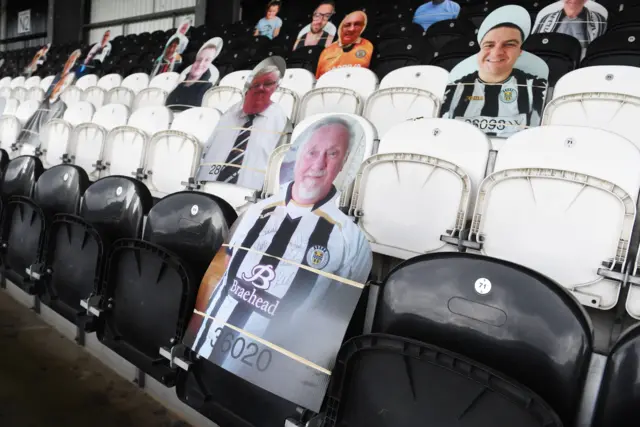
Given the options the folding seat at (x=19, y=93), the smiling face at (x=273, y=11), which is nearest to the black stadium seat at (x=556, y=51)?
the smiling face at (x=273, y=11)

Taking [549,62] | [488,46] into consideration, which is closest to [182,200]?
[488,46]

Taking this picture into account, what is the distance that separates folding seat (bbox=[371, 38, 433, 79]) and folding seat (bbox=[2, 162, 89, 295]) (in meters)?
1.72

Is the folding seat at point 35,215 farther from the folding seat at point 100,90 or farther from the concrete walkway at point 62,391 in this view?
the folding seat at point 100,90

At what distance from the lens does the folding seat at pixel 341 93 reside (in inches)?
83.4

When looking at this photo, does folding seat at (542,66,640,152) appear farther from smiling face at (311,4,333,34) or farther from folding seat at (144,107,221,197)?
smiling face at (311,4,333,34)

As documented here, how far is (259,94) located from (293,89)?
662mm

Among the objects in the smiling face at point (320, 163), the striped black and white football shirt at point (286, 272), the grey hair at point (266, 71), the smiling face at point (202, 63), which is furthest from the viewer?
the smiling face at point (202, 63)

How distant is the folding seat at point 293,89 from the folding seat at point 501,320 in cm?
174

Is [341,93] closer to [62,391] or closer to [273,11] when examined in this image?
[62,391]

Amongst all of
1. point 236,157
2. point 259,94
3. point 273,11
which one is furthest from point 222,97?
point 273,11

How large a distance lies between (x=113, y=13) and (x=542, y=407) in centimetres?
1001

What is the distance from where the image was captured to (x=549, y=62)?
200cm

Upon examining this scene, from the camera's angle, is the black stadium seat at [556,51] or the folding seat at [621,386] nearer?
the folding seat at [621,386]

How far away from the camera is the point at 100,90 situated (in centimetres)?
376
